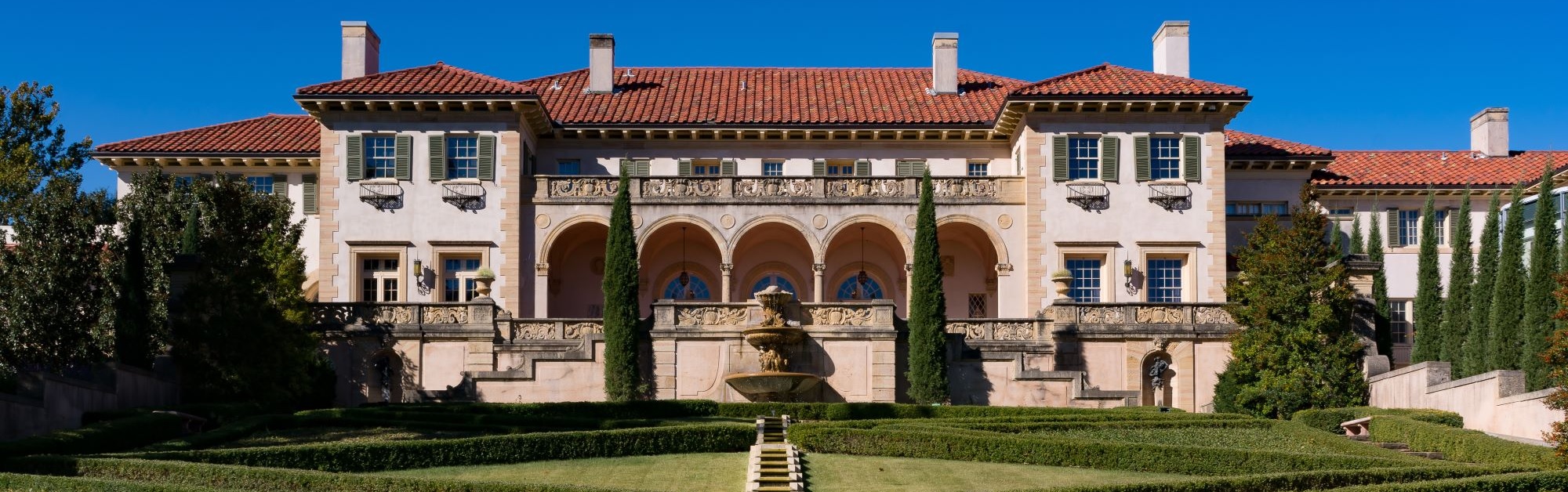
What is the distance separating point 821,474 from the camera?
26641 millimetres

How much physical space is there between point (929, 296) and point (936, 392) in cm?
233

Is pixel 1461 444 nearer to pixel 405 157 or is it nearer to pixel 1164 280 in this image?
pixel 1164 280

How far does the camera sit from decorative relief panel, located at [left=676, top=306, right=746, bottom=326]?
3922 centimetres

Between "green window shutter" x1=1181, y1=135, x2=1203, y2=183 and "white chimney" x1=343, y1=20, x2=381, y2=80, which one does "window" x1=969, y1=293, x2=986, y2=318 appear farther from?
"white chimney" x1=343, y1=20, x2=381, y2=80

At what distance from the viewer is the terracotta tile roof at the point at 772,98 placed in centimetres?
4875

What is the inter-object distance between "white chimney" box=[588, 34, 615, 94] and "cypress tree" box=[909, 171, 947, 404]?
14.6 meters

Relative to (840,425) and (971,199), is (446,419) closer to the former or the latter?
(840,425)

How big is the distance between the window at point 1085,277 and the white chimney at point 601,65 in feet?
49.7

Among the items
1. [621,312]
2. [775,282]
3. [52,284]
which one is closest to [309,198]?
[775,282]

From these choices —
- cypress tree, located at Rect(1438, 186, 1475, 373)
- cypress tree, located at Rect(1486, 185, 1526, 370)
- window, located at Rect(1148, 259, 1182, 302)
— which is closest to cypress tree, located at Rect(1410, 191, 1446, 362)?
cypress tree, located at Rect(1438, 186, 1475, 373)

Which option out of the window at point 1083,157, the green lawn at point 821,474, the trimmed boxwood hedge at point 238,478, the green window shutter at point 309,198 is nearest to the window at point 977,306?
the window at point 1083,157

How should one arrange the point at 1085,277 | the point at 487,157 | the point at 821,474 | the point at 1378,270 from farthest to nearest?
the point at 487,157 < the point at 1085,277 < the point at 1378,270 < the point at 821,474

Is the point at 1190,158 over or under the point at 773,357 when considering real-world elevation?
over

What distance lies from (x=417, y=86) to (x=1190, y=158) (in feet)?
69.2
